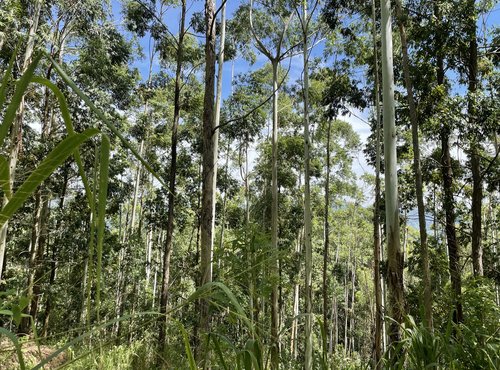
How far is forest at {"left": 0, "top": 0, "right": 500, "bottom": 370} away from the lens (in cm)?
72

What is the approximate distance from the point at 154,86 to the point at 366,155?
9.19 meters

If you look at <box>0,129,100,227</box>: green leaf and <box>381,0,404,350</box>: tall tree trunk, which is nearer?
<box>0,129,100,227</box>: green leaf

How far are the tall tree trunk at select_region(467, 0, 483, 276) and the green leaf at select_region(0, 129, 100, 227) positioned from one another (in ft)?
25.9

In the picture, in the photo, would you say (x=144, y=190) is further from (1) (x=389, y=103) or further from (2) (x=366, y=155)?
(1) (x=389, y=103)

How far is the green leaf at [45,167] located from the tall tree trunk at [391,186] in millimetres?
3728

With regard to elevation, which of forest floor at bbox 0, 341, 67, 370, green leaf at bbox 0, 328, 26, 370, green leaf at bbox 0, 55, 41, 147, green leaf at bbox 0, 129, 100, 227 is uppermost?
green leaf at bbox 0, 55, 41, 147

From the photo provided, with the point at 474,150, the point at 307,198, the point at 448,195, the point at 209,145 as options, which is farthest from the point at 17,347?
the point at 448,195

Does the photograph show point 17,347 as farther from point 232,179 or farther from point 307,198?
point 232,179

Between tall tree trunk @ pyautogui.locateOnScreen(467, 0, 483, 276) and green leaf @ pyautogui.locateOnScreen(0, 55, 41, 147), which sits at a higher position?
tall tree trunk @ pyautogui.locateOnScreen(467, 0, 483, 276)

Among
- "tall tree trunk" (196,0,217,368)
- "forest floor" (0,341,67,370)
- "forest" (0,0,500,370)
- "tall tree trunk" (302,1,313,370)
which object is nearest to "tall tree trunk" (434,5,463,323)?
"forest" (0,0,500,370)

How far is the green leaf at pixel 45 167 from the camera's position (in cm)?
43

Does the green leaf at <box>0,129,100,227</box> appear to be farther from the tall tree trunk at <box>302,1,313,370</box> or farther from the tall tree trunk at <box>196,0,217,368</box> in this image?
the tall tree trunk at <box>302,1,313,370</box>

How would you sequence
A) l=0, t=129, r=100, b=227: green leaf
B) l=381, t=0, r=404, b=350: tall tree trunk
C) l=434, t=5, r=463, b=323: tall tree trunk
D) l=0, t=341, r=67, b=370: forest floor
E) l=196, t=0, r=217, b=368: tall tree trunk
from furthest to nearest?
l=434, t=5, r=463, b=323: tall tree trunk < l=381, t=0, r=404, b=350: tall tree trunk < l=196, t=0, r=217, b=368: tall tree trunk < l=0, t=341, r=67, b=370: forest floor < l=0, t=129, r=100, b=227: green leaf

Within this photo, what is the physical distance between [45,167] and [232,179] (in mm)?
17565
